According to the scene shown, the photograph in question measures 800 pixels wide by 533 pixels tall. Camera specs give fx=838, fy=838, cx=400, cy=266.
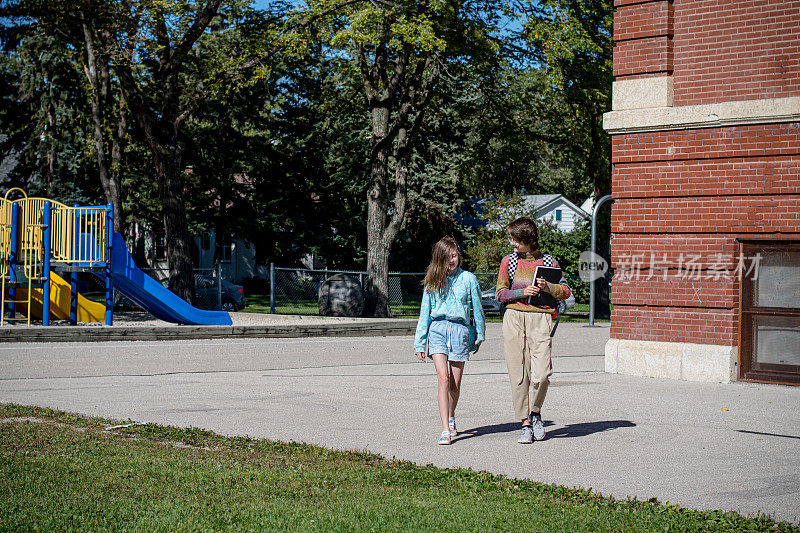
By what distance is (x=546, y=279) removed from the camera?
7.10 m

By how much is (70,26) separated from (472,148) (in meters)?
16.0

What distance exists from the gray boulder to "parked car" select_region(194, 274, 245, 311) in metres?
5.82

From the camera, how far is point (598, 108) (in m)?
27.3

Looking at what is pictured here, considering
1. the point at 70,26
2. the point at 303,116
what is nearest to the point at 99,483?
the point at 70,26

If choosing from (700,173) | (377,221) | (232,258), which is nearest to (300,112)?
(232,258)

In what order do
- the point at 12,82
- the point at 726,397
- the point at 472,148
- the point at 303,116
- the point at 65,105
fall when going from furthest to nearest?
the point at 303,116, the point at 12,82, the point at 65,105, the point at 472,148, the point at 726,397

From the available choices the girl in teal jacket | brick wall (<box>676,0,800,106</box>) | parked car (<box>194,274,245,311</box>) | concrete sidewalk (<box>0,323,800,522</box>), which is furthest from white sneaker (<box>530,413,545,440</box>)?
parked car (<box>194,274,245,311</box>)

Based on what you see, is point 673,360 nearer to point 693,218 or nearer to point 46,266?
point 693,218

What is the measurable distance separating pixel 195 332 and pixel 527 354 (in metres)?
11.5

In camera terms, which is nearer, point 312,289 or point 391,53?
point 391,53

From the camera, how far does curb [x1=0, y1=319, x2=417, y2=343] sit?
52.2 feet

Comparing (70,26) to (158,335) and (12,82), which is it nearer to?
(158,335)

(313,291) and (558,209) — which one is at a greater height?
(558,209)

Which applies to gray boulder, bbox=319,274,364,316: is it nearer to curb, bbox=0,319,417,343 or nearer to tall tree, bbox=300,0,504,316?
tall tree, bbox=300,0,504,316
